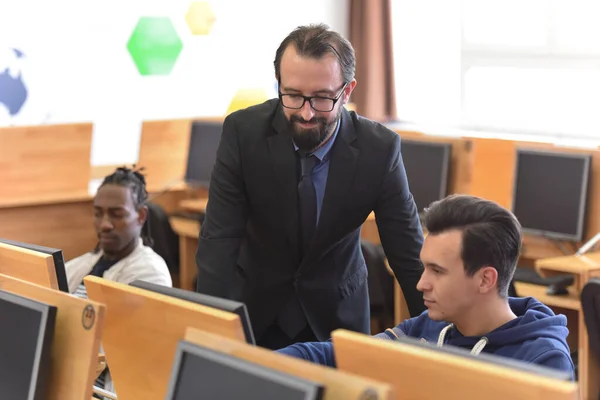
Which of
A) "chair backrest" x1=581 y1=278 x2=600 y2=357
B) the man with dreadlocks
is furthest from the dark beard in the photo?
"chair backrest" x1=581 y1=278 x2=600 y2=357

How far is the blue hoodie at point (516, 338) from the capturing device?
1823 millimetres

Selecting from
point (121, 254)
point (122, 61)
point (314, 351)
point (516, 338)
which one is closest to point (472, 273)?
point (516, 338)

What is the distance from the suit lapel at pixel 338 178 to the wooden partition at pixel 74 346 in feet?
2.82

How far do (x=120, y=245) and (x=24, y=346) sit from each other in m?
1.45

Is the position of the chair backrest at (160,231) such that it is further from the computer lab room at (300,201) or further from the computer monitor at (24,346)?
the computer monitor at (24,346)

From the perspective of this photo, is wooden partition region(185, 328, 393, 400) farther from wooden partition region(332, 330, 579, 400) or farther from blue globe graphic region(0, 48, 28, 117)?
blue globe graphic region(0, 48, 28, 117)

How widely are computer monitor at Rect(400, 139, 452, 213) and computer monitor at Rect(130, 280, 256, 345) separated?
3.19 meters

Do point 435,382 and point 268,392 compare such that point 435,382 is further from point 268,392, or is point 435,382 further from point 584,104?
point 584,104

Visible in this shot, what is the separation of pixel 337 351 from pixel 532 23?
5.28 meters

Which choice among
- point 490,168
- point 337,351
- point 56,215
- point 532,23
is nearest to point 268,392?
point 337,351

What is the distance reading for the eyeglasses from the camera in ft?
7.38

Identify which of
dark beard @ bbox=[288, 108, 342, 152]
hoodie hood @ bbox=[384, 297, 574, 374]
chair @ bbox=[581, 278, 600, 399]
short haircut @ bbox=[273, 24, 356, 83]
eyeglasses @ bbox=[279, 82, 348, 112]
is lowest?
chair @ bbox=[581, 278, 600, 399]

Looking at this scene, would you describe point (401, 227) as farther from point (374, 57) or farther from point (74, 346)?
point (374, 57)

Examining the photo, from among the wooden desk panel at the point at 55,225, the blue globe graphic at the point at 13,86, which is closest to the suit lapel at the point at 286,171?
the wooden desk panel at the point at 55,225
